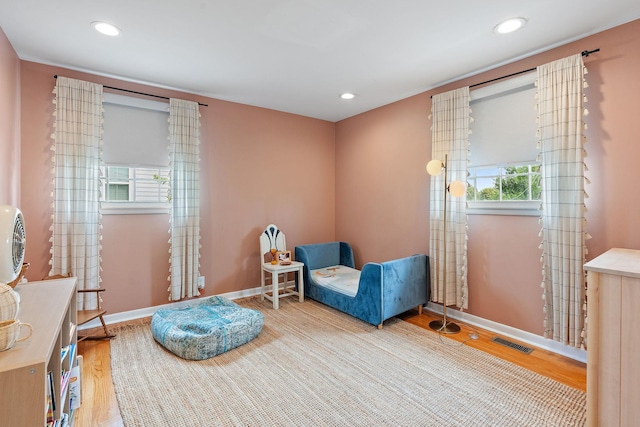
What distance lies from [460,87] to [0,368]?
147 inches

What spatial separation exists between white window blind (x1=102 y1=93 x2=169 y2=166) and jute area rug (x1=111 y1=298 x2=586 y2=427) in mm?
1805

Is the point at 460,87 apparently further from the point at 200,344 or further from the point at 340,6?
the point at 200,344

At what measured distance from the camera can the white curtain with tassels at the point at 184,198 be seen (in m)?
3.34

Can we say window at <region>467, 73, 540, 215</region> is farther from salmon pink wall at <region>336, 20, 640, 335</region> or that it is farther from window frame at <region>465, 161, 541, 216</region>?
salmon pink wall at <region>336, 20, 640, 335</region>

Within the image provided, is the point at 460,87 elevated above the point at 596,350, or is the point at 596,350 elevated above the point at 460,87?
the point at 460,87

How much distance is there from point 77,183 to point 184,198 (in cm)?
95

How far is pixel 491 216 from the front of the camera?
9.66 ft

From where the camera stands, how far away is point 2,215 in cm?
140

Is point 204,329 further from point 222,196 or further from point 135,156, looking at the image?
point 135,156

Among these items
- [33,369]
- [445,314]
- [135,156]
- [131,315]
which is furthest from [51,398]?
[445,314]

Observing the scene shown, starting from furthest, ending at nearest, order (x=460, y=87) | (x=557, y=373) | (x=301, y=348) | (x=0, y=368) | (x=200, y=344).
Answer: (x=460, y=87)
(x=301, y=348)
(x=200, y=344)
(x=557, y=373)
(x=0, y=368)

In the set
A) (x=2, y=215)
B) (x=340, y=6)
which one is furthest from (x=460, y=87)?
(x=2, y=215)

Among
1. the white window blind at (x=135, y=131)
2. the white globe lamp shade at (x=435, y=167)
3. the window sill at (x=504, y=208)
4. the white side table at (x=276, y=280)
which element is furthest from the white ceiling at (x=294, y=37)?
the white side table at (x=276, y=280)

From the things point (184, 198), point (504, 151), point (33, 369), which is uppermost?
point (504, 151)
